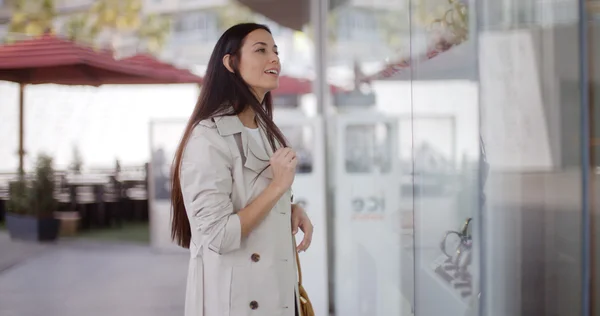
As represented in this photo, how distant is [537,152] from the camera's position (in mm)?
1536

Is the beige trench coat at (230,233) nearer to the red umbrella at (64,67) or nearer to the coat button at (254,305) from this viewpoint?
the coat button at (254,305)

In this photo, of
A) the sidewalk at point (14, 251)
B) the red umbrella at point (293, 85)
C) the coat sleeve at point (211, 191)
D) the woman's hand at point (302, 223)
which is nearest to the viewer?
the coat sleeve at point (211, 191)

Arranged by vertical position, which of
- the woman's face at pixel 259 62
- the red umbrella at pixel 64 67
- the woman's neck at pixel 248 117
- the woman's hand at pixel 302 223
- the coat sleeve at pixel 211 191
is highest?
the red umbrella at pixel 64 67

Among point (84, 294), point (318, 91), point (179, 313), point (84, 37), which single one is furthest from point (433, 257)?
point (84, 37)

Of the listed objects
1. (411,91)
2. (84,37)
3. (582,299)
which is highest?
(84,37)

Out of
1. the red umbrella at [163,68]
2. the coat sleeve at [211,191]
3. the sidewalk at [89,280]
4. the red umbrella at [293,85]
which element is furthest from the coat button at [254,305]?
the red umbrella at [293,85]

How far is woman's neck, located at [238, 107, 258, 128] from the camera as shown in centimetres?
159

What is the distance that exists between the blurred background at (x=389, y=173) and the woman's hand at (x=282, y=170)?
0.48 meters

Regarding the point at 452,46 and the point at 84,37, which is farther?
the point at 84,37

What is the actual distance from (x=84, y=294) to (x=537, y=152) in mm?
4535

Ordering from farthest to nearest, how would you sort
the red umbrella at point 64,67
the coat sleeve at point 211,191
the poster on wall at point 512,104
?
the red umbrella at point 64,67 < the poster on wall at point 512,104 < the coat sleeve at point 211,191

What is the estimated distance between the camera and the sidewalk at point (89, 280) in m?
4.93

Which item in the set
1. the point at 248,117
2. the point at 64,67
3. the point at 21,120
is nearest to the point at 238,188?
the point at 248,117

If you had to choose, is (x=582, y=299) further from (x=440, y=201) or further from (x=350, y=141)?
(x=350, y=141)
